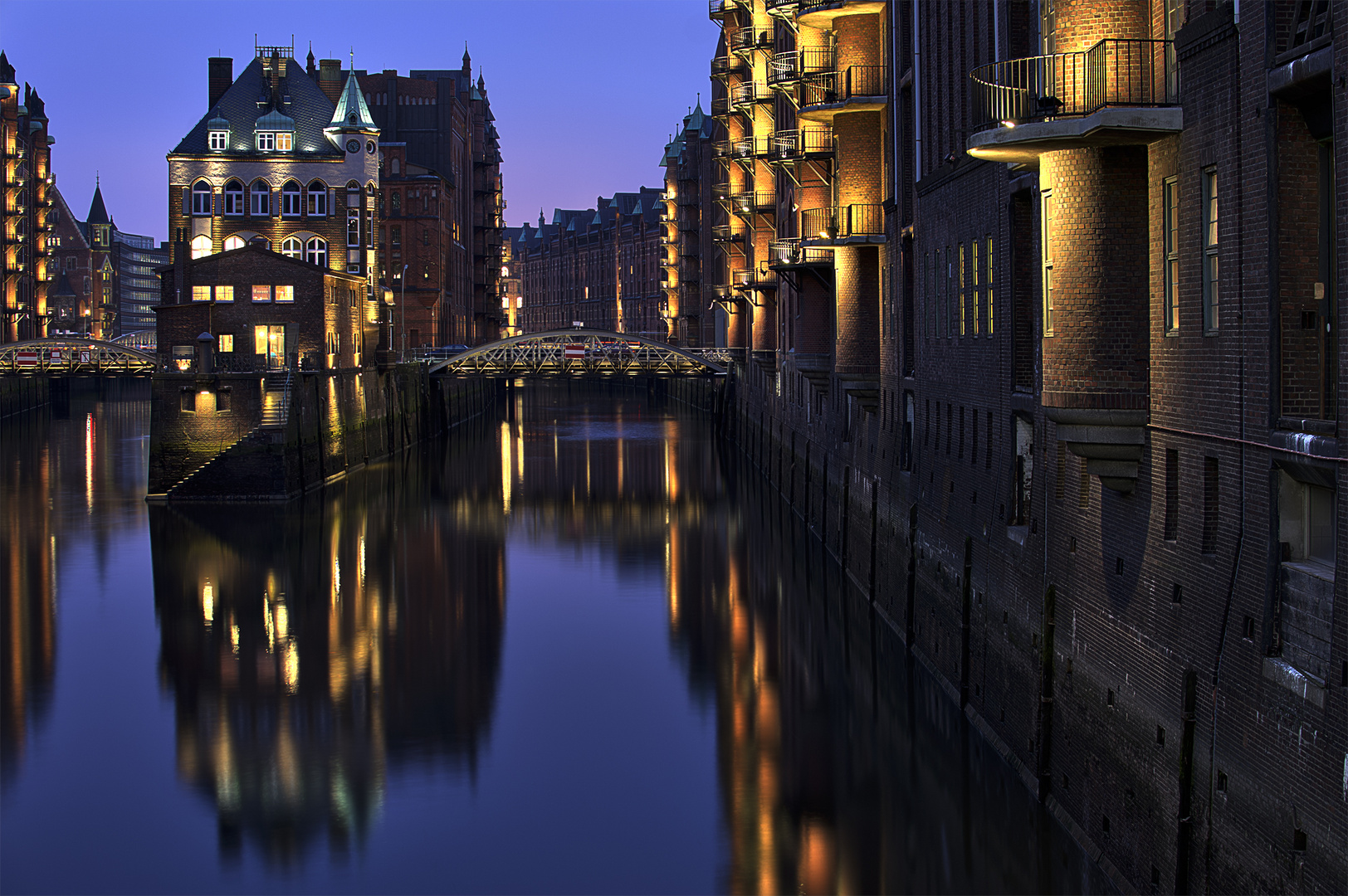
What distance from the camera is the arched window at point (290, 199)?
74.9m

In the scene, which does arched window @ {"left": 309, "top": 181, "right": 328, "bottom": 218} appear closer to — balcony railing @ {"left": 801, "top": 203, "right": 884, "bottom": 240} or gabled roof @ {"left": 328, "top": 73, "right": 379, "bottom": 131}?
gabled roof @ {"left": 328, "top": 73, "right": 379, "bottom": 131}

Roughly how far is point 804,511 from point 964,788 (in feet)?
88.1

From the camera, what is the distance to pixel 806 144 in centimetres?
4000

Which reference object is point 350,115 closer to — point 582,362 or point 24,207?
point 582,362

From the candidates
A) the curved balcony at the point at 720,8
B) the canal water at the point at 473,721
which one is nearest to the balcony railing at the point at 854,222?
the canal water at the point at 473,721

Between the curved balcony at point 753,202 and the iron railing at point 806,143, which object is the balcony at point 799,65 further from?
the curved balcony at point 753,202

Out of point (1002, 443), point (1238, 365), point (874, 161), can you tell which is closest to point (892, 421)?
point (874, 161)

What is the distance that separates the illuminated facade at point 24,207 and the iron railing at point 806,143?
73150mm

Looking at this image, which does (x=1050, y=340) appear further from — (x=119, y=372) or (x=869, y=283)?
(x=119, y=372)

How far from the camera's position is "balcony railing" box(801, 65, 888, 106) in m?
34.6

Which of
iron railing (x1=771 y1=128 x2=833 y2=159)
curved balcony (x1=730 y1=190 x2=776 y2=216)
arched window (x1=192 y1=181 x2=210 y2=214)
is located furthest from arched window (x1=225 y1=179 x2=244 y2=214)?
iron railing (x1=771 y1=128 x2=833 y2=159)

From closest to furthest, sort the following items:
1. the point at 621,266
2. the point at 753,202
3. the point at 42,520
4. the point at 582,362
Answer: the point at 42,520
the point at 753,202
the point at 582,362
the point at 621,266

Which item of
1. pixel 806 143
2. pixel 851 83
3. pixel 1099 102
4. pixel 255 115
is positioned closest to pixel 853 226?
pixel 851 83

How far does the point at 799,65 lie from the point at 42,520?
29507 millimetres
